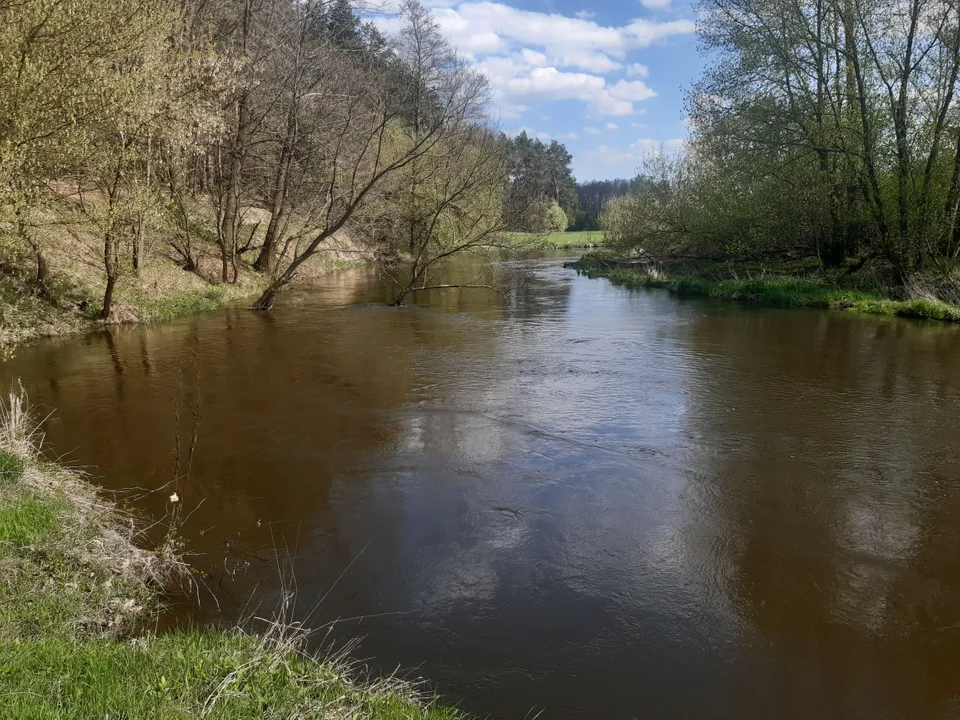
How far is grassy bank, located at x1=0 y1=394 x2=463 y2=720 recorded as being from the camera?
342cm

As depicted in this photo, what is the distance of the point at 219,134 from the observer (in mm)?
21438

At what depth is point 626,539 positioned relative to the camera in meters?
6.72

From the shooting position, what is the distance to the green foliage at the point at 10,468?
6.38 metres

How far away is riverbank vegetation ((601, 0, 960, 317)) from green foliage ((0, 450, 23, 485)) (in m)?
21.3

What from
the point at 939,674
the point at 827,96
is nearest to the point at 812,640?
the point at 939,674

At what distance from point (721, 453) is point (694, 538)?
2.64 metres

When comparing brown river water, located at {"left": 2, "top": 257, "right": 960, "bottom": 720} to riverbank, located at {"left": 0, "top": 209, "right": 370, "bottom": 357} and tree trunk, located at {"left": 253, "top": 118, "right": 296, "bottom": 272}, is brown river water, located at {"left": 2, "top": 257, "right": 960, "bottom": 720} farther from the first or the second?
tree trunk, located at {"left": 253, "top": 118, "right": 296, "bottom": 272}

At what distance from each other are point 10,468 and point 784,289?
923 inches

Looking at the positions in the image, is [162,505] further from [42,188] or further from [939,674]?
[42,188]

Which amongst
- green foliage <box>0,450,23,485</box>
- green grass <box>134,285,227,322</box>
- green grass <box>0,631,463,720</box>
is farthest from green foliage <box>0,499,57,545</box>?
green grass <box>134,285,227,322</box>

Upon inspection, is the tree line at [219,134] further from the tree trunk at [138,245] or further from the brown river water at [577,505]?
the brown river water at [577,505]

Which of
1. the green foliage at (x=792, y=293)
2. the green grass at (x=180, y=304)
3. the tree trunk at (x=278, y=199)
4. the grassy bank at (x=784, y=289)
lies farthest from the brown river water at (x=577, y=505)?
the tree trunk at (x=278, y=199)

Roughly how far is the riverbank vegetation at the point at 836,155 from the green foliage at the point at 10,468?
838 inches

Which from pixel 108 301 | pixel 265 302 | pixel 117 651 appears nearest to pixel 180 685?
pixel 117 651
